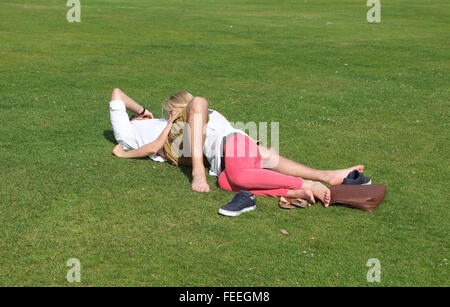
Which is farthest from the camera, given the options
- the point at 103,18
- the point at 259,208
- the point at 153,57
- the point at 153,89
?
the point at 103,18

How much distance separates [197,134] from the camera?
7059 mm

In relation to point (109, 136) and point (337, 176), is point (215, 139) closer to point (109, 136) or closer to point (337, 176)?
point (337, 176)


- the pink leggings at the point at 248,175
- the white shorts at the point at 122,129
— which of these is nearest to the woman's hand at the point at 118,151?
the white shorts at the point at 122,129

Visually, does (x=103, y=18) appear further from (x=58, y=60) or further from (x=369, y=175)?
(x=369, y=175)

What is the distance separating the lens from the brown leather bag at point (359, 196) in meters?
6.39

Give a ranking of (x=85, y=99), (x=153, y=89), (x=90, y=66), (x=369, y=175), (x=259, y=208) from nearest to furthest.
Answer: (x=259, y=208), (x=369, y=175), (x=85, y=99), (x=153, y=89), (x=90, y=66)

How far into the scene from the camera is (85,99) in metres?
11.2

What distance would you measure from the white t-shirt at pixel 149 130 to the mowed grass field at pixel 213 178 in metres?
0.33

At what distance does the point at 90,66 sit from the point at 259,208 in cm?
931

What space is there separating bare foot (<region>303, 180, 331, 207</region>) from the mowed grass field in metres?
0.17

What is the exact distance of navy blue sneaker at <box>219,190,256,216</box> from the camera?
6203 millimetres

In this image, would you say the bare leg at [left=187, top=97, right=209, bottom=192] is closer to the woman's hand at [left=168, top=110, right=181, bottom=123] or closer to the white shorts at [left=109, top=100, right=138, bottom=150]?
the woman's hand at [left=168, top=110, right=181, bottom=123]

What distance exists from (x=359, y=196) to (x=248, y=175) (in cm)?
124
